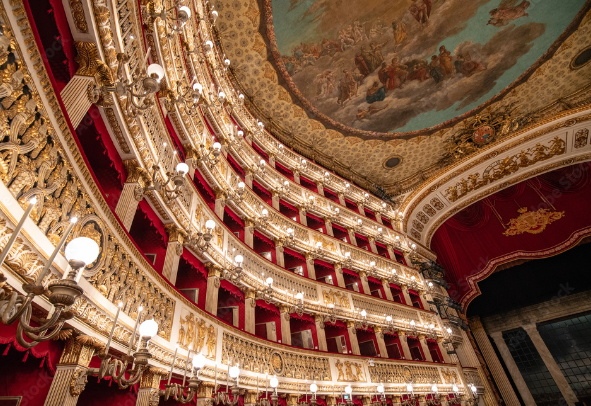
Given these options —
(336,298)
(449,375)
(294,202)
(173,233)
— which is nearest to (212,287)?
(173,233)

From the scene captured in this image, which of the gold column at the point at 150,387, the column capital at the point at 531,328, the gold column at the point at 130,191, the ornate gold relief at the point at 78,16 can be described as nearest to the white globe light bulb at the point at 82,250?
the gold column at the point at 150,387

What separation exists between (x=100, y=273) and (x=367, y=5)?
1550 centimetres

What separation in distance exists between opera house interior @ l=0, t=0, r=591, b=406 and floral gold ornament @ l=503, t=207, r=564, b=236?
0.10m

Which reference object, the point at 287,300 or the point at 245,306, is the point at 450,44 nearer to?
the point at 287,300

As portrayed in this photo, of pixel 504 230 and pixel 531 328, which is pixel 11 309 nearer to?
pixel 504 230

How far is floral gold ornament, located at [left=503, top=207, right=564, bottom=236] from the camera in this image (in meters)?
17.7

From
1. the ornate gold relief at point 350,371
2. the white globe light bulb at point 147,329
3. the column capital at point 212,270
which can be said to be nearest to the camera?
the white globe light bulb at point 147,329

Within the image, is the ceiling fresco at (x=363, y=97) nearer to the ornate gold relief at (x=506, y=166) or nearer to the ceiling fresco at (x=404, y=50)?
the ceiling fresco at (x=404, y=50)

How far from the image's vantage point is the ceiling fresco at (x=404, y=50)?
47.1 feet

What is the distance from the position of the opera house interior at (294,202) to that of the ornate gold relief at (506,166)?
14 cm

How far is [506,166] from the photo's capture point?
18953 mm

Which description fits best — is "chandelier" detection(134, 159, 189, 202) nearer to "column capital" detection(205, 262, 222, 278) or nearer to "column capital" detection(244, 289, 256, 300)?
"column capital" detection(205, 262, 222, 278)

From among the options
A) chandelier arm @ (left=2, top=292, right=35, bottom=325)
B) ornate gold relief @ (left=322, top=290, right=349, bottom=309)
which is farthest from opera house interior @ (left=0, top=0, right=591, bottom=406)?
ornate gold relief @ (left=322, top=290, right=349, bottom=309)

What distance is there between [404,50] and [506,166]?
973 centimetres
